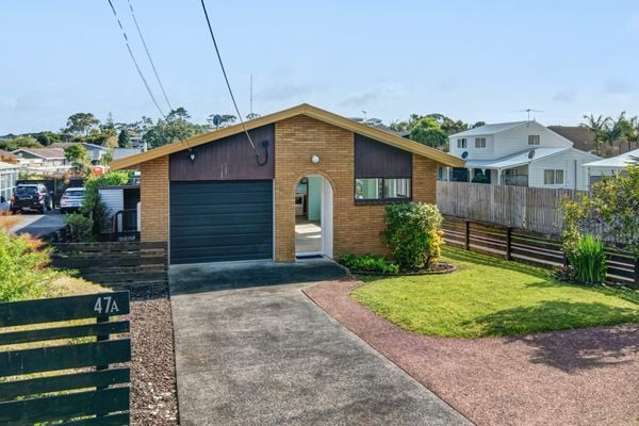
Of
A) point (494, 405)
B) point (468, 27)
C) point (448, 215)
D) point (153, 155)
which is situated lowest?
point (494, 405)

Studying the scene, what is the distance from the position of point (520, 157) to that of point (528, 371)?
3262cm

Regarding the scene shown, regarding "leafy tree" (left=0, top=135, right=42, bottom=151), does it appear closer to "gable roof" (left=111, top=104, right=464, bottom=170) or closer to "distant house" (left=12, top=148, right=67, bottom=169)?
"distant house" (left=12, top=148, right=67, bottom=169)

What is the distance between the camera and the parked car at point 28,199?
2694 centimetres

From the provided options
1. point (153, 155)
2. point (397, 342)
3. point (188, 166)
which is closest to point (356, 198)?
point (188, 166)

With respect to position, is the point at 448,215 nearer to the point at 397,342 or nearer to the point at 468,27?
the point at 468,27

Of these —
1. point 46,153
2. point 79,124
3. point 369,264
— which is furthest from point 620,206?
point 79,124

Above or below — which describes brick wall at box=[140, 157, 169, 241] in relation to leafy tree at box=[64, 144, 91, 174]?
below

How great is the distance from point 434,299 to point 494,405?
4.61 metres

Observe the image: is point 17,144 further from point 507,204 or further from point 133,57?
point 133,57

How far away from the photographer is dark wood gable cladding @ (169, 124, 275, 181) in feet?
44.6

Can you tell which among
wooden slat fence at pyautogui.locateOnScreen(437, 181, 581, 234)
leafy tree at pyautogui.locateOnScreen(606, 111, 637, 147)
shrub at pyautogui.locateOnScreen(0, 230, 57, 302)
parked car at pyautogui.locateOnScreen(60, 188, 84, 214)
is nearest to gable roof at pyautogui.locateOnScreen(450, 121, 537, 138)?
wooden slat fence at pyautogui.locateOnScreen(437, 181, 581, 234)

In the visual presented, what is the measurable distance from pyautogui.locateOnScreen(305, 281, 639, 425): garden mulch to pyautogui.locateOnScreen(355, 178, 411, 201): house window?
20.8 feet

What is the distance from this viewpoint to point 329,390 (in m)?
6.20

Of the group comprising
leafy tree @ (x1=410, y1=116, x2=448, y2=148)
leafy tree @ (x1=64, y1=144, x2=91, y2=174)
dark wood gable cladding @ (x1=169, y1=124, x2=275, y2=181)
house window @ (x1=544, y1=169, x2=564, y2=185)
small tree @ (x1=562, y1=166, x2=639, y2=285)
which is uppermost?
leafy tree @ (x1=410, y1=116, x2=448, y2=148)
